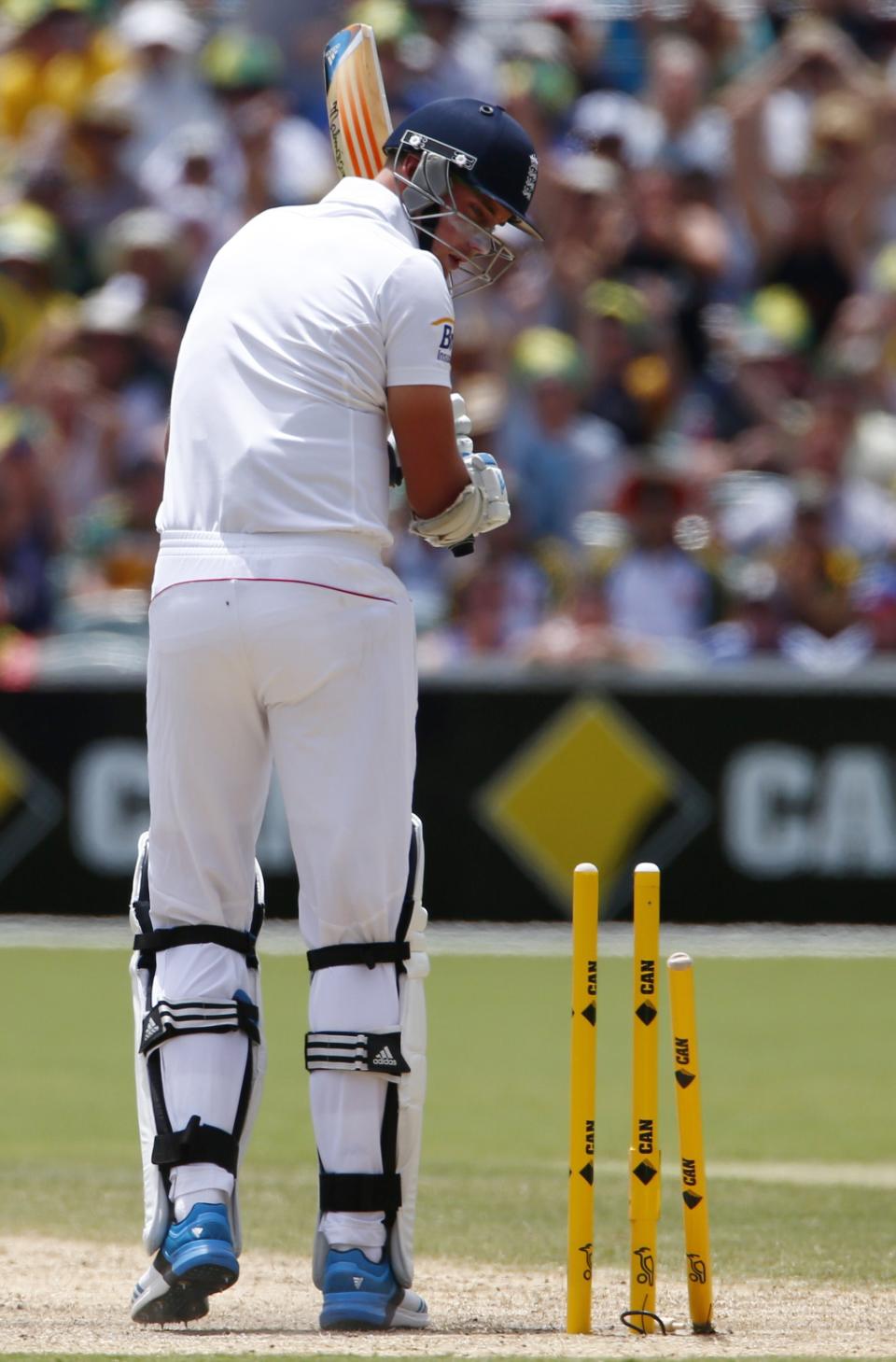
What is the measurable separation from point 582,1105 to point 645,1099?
4.5 inches

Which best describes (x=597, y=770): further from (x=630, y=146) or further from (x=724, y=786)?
(x=630, y=146)

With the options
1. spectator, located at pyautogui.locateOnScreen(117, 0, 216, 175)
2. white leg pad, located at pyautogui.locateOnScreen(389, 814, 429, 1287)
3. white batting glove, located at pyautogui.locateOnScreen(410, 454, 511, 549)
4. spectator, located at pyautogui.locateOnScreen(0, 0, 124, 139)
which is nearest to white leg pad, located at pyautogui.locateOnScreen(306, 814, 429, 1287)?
white leg pad, located at pyautogui.locateOnScreen(389, 814, 429, 1287)

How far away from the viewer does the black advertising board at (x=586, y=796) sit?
37.2ft

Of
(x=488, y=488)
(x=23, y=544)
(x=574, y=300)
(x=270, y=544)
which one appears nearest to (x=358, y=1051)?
(x=270, y=544)

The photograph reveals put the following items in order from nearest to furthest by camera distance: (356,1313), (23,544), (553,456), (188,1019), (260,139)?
1. (356,1313)
2. (188,1019)
3. (23,544)
4. (553,456)
5. (260,139)

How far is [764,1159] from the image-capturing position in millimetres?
6855

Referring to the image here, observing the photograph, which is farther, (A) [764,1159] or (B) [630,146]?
(B) [630,146]

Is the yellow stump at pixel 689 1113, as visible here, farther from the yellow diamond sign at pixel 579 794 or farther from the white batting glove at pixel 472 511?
the yellow diamond sign at pixel 579 794

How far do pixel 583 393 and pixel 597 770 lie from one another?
246 centimetres

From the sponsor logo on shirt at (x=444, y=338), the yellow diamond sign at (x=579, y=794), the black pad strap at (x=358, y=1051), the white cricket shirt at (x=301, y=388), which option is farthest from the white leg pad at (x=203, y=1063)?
the yellow diamond sign at (x=579, y=794)

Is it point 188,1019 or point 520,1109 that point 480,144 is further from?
point 520,1109

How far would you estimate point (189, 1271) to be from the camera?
165 inches

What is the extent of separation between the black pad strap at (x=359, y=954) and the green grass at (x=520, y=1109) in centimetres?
130

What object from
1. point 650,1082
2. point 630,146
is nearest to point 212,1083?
point 650,1082
